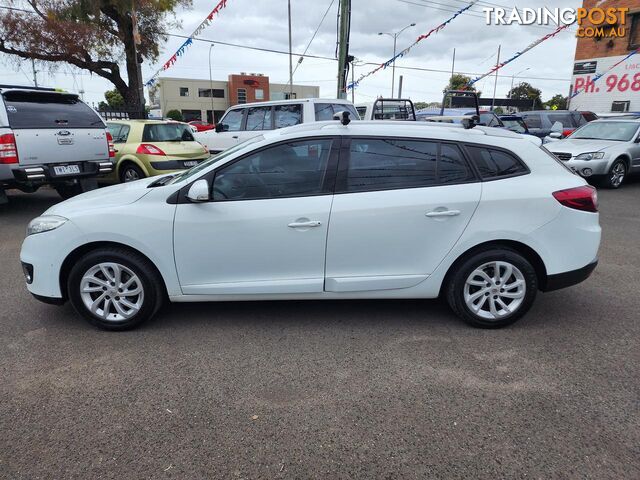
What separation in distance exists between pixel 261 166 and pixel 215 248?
0.72m

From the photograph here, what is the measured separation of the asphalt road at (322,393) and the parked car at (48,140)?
11.8 ft

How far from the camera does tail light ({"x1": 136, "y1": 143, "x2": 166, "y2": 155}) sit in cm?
905

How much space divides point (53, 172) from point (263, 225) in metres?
5.53

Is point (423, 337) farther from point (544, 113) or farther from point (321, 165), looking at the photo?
point (544, 113)

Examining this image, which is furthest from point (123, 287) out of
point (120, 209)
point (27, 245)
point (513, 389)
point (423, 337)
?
point (513, 389)

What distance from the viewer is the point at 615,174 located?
35.4 ft

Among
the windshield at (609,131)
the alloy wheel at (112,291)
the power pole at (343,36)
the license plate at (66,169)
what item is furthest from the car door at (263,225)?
the power pole at (343,36)

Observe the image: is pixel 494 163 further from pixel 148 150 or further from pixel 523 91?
pixel 523 91

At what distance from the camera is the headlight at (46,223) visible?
362 centimetres

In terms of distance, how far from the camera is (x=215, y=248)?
357 centimetres

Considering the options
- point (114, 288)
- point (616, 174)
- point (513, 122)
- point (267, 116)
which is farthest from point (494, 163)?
point (513, 122)

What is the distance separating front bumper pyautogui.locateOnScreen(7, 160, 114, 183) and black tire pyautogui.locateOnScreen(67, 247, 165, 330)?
4438 mm

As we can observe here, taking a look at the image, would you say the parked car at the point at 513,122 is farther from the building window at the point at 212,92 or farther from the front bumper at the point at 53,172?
the building window at the point at 212,92

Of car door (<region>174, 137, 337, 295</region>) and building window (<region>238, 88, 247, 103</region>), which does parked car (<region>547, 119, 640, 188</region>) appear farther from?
building window (<region>238, 88, 247, 103</region>)
